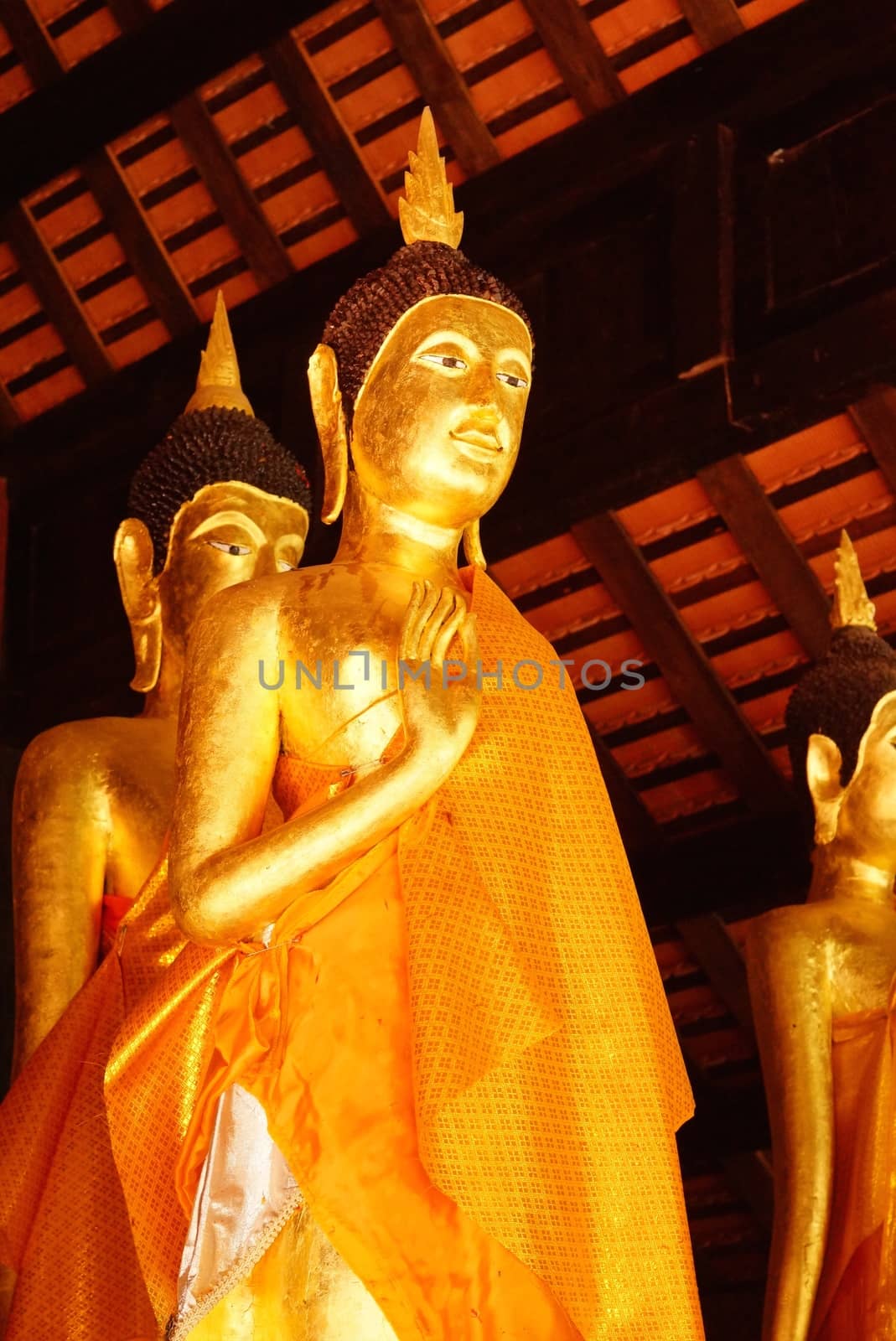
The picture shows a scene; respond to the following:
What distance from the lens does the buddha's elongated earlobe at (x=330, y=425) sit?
2779 mm

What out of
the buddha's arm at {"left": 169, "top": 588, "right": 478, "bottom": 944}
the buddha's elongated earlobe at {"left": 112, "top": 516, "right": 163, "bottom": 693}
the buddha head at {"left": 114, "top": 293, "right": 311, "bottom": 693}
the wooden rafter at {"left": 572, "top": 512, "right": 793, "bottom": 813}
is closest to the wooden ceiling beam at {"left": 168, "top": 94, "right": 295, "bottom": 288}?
the wooden rafter at {"left": 572, "top": 512, "right": 793, "bottom": 813}

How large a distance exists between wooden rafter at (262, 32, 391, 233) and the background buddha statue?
5.59 ft

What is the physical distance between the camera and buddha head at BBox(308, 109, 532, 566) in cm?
263

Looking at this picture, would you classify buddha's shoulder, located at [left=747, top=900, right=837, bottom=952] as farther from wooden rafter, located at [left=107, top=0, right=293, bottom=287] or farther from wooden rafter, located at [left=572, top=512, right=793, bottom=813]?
wooden rafter, located at [left=107, top=0, right=293, bottom=287]

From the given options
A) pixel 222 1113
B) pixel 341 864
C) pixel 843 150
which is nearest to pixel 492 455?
pixel 341 864

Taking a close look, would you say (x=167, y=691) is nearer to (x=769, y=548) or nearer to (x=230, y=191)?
(x=769, y=548)

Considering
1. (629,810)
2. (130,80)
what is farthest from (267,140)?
(629,810)

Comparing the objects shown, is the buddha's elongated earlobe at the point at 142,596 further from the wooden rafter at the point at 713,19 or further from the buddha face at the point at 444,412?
the wooden rafter at the point at 713,19

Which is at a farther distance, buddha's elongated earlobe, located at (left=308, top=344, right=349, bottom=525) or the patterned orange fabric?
buddha's elongated earlobe, located at (left=308, top=344, right=349, bottom=525)

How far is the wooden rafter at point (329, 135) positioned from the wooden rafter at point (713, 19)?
0.86 meters

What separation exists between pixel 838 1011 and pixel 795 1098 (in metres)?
0.19

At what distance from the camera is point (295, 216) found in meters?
5.29

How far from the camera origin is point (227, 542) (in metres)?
3.35

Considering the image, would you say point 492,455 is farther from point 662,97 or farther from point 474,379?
point 662,97
